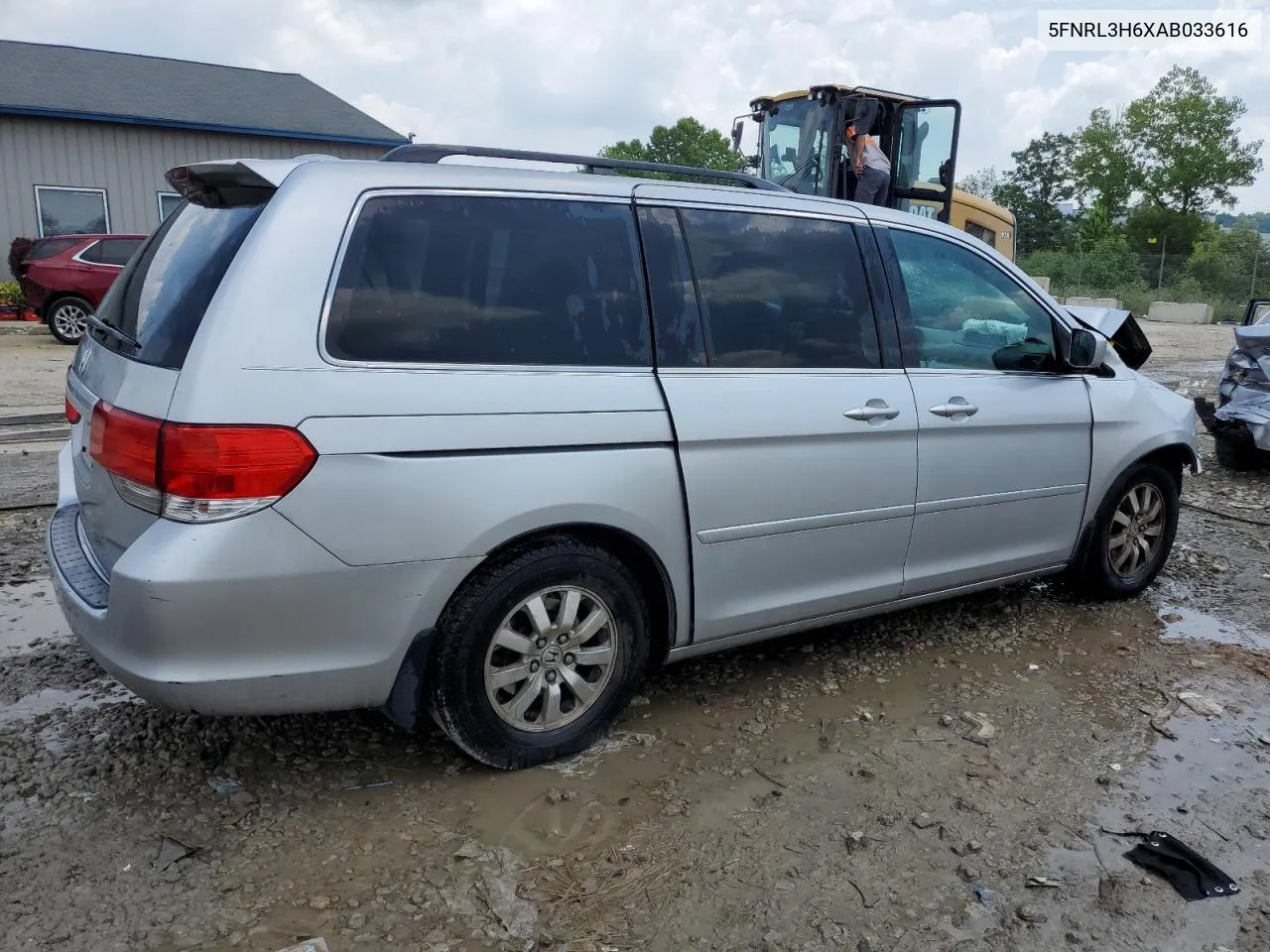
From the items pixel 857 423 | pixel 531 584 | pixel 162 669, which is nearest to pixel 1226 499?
pixel 857 423

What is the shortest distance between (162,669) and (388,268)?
4.04ft

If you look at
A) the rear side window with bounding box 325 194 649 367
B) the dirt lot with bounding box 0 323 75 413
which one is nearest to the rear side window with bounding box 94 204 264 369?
the rear side window with bounding box 325 194 649 367

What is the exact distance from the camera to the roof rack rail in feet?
10.3

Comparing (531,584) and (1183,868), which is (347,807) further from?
(1183,868)

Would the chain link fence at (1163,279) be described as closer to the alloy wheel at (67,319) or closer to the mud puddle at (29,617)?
the alloy wheel at (67,319)

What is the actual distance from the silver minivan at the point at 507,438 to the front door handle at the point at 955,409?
0.02 m

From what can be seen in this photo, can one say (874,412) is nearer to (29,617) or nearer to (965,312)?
(965,312)

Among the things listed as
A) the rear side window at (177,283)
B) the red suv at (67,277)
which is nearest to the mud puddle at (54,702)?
the rear side window at (177,283)

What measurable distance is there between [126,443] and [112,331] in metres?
0.62

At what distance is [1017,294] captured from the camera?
4.40 meters

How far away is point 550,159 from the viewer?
3.47 meters

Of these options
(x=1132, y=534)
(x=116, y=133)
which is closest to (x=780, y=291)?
(x=1132, y=534)

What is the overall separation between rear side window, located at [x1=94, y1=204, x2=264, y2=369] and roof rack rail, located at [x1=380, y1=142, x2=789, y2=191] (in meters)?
0.52

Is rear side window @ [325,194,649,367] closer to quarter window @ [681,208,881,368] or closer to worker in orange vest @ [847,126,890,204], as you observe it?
quarter window @ [681,208,881,368]
